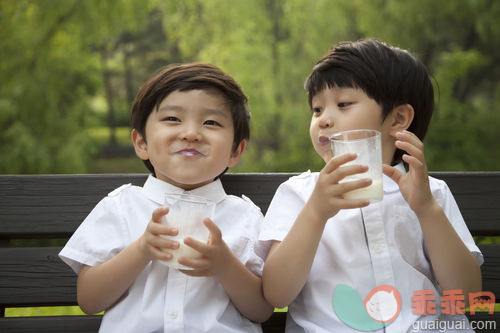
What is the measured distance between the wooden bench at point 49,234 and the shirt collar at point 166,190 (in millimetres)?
144

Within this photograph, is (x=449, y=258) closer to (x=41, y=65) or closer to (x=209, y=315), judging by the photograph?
(x=209, y=315)

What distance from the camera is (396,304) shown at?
1.79m

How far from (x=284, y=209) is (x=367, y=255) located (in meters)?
0.33

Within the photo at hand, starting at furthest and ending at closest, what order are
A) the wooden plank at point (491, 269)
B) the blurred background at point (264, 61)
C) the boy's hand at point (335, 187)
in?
the blurred background at point (264, 61) → the wooden plank at point (491, 269) → the boy's hand at point (335, 187)

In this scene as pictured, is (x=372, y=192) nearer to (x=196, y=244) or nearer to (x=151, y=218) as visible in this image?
(x=196, y=244)

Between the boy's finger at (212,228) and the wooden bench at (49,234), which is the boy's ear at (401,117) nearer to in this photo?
the wooden bench at (49,234)

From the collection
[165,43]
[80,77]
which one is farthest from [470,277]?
[165,43]

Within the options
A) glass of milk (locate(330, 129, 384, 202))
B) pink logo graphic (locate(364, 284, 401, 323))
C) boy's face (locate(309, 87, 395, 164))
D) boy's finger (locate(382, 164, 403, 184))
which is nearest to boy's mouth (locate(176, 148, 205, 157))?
boy's face (locate(309, 87, 395, 164))

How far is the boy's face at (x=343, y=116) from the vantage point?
6.05 ft

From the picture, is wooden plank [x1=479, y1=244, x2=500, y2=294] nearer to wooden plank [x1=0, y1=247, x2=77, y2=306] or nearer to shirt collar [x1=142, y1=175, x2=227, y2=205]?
shirt collar [x1=142, y1=175, x2=227, y2=205]

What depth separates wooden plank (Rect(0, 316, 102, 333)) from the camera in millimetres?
2035

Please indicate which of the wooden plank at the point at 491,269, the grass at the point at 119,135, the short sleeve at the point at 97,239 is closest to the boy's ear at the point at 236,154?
the short sleeve at the point at 97,239

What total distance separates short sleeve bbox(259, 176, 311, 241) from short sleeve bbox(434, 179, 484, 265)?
0.48 metres

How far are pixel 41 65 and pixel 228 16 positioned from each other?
2929 millimetres
